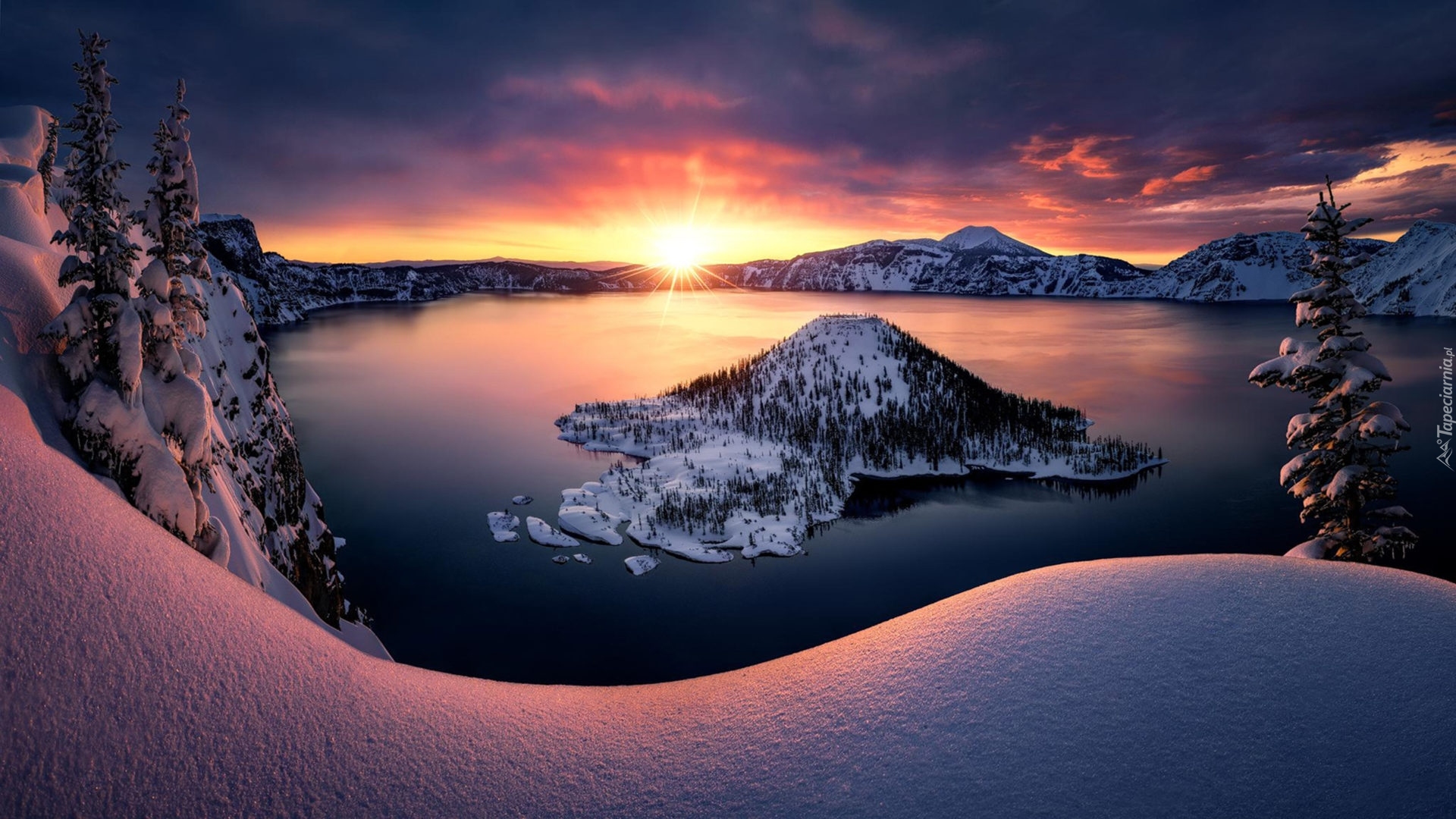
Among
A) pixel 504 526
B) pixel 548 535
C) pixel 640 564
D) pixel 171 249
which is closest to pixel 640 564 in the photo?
pixel 640 564

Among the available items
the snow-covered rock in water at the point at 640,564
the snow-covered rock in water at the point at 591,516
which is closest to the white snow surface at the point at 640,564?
the snow-covered rock in water at the point at 640,564

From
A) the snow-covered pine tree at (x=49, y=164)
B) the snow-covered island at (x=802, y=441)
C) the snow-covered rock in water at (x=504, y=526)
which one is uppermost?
the snow-covered pine tree at (x=49, y=164)

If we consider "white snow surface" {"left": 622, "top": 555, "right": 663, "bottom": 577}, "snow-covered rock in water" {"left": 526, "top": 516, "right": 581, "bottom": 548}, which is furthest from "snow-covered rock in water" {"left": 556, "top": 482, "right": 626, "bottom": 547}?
"white snow surface" {"left": 622, "top": 555, "right": 663, "bottom": 577}

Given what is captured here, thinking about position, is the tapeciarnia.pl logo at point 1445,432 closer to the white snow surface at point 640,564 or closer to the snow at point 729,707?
the snow at point 729,707

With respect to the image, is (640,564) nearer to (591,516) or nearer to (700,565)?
(700,565)

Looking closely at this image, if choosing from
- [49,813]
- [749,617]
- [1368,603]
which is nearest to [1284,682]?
[1368,603]
